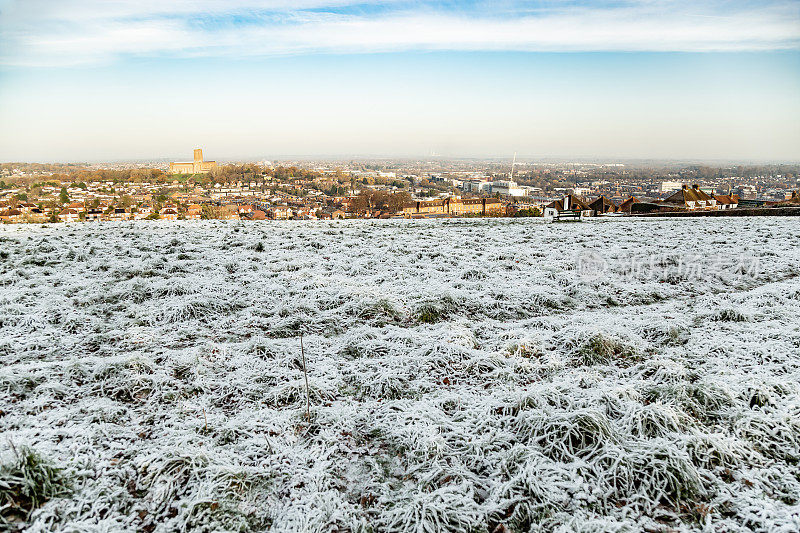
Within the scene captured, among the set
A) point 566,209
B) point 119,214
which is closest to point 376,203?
point 566,209

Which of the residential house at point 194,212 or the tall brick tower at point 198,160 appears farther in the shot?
the tall brick tower at point 198,160

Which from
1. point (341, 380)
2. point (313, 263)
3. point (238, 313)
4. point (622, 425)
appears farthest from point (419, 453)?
point (313, 263)

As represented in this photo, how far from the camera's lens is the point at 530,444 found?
10.2 feet

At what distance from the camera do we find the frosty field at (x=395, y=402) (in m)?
2.60

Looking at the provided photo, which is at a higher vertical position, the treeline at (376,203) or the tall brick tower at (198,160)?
the tall brick tower at (198,160)

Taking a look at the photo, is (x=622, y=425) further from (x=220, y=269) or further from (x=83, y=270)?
(x=83, y=270)

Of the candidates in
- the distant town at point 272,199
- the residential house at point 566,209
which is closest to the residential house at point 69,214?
the distant town at point 272,199

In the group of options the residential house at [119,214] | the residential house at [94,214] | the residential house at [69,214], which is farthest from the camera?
the residential house at [69,214]

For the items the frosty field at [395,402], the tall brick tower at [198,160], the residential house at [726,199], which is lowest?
the frosty field at [395,402]

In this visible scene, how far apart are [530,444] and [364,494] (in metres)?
1.33

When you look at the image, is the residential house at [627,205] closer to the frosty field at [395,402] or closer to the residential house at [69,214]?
the frosty field at [395,402]

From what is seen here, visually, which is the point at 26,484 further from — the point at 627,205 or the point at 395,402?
the point at 627,205

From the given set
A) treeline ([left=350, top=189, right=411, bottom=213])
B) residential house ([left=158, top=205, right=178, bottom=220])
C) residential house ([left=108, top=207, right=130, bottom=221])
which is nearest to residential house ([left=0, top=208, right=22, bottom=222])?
residential house ([left=108, top=207, right=130, bottom=221])

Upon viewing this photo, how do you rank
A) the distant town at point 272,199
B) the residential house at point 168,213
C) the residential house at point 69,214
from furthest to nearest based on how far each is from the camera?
the distant town at point 272,199, the residential house at point 168,213, the residential house at point 69,214
